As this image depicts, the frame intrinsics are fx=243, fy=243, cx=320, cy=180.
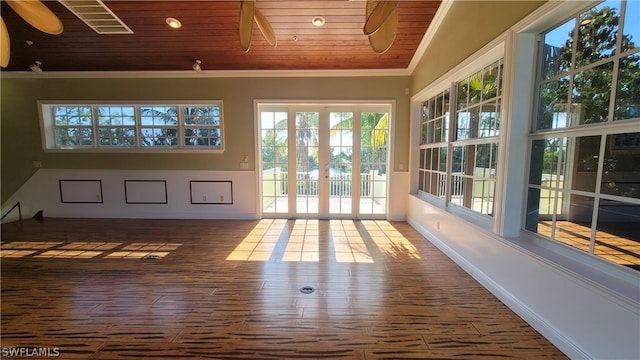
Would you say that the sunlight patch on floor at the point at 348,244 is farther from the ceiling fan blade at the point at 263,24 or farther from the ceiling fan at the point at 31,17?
the ceiling fan at the point at 31,17

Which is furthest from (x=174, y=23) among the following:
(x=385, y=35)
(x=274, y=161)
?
(x=385, y=35)

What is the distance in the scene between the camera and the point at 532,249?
1.83m

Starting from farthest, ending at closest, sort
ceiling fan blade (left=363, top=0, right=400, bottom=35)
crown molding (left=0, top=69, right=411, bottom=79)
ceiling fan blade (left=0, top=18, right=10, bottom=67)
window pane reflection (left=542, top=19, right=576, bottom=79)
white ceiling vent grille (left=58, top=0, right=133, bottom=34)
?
1. crown molding (left=0, top=69, right=411, bottom=79)
2. white ceiling vent grille (left=58, top=0, right=133, bottom=34)
3. ceiling fan blade (left=0, top=18, right=10, bottom=67)
4. window pane reflection (left=542, top=19, right=576, bottom=79)
5. ceiling fan blade (left=363, top=0, right=400, bottom=35)

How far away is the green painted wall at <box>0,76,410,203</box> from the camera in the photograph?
4383 millimetres

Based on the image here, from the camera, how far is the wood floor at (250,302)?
5.20 ft

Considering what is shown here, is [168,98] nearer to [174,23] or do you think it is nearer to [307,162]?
[174,23]

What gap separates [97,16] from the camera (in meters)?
3.22

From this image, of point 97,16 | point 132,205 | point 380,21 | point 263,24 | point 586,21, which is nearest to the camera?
point 380,21

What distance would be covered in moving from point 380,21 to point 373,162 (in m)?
3.29

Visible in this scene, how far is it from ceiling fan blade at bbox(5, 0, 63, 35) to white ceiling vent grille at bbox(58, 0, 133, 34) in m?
1.12

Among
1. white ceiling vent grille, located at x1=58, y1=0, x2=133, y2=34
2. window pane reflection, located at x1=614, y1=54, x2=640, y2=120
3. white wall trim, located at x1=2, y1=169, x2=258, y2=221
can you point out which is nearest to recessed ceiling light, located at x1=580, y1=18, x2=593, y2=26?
window pane reflection, located at x1=614, y1=54, x2=640, y2=120

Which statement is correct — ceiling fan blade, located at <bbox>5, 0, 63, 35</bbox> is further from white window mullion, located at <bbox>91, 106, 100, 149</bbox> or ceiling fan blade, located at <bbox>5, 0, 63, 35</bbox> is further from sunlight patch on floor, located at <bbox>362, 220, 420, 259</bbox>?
sunlight patch on floor, located at <bbox>362, 220, 420, 259</bbox>

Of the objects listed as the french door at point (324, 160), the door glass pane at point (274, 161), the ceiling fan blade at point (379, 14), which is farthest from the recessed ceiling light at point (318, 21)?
the ceiling fan blade at point (379, 14)

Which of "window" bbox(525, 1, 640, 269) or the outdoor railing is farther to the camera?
the outdoor railing
